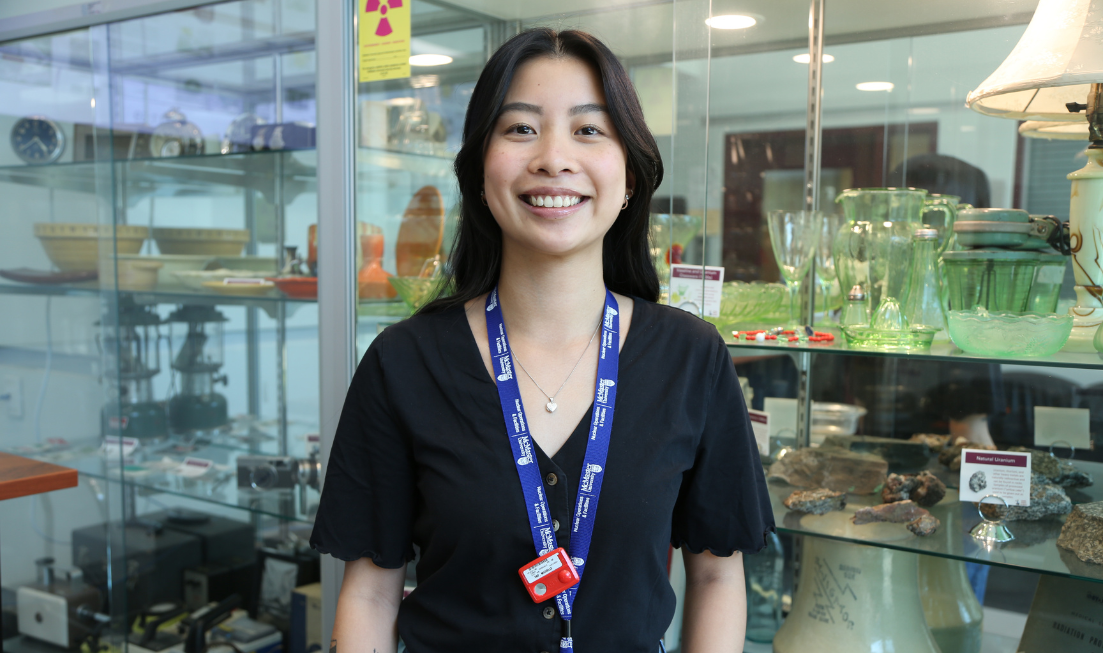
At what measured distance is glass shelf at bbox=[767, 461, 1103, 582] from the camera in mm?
1341

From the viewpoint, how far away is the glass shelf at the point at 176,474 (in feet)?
7.39

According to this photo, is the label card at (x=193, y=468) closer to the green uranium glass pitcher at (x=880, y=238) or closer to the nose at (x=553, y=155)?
the nose at (x=553, y=155)

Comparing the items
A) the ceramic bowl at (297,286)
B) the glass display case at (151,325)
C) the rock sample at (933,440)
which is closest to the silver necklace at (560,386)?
the rock sample at (933,440)

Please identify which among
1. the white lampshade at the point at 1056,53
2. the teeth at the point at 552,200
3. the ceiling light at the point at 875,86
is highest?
the ceiling light at the point at 875,86

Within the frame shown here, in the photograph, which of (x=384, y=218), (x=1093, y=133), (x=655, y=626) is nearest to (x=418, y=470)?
(x=655, y=626)

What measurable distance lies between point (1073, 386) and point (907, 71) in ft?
2.62

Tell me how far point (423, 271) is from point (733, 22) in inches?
36.9

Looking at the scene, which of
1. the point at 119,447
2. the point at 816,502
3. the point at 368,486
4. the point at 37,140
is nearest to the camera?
the point at 368,486

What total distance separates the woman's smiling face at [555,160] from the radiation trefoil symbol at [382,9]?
77cm

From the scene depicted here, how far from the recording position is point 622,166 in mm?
1190

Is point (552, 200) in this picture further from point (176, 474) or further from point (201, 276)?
point (176, 474)

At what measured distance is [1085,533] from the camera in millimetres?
1344

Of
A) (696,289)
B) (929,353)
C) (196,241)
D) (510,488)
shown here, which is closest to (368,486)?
(510,488)

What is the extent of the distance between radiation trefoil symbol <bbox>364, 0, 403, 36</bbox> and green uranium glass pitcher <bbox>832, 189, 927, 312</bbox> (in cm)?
107
